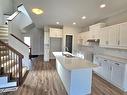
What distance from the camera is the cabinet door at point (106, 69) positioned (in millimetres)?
3943

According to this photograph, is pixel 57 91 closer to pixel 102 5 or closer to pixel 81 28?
pixel 102 5

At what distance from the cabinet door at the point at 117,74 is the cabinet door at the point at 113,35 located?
0.88 meters

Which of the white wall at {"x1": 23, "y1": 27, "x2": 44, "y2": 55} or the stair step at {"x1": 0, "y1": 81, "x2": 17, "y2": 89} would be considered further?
the white wall at {"x1": 23, "y1": 27, "x2": 44, "y2": 55}

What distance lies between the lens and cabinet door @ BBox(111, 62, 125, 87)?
3.33m

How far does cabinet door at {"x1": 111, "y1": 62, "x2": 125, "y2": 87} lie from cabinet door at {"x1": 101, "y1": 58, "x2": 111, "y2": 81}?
218 mm

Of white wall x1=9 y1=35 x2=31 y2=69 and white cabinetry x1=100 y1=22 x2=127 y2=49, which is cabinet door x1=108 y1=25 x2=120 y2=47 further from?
white wall x1=9 y1=35 x2=31 y2=69

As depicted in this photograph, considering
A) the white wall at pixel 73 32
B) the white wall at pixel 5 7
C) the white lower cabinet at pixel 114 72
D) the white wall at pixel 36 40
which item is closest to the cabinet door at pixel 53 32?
the white wall at pixel 73 32

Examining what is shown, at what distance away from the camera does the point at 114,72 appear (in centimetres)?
367

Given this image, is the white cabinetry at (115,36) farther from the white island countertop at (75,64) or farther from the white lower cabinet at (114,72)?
the white island countertop at (75,64)

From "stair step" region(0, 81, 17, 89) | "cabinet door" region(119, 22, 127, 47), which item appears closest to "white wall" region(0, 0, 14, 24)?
"stair step" region(0, 81, 17, 89)

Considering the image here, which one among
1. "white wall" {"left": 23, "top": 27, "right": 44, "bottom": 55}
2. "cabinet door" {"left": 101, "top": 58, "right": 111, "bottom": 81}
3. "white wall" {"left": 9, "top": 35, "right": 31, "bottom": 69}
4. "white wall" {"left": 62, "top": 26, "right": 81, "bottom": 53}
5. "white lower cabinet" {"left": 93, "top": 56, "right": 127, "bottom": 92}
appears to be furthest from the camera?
"white wall" {"left": 23, "top": 27, "right": 44, "bottom": 55}

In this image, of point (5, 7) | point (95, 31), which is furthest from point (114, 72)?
point (5, 7)

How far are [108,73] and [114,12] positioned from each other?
2.63 meters

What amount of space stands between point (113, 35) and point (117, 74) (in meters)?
1.50
